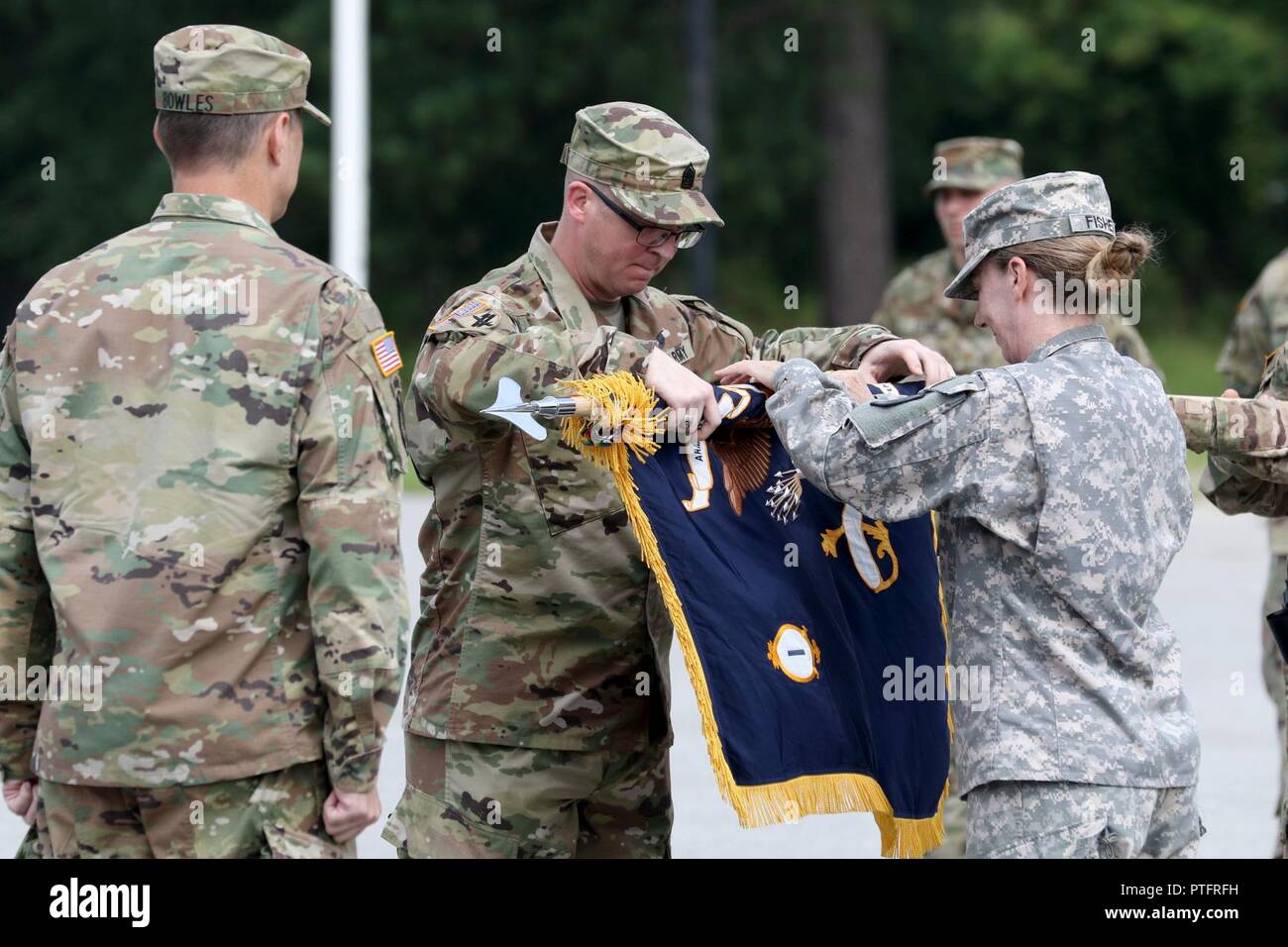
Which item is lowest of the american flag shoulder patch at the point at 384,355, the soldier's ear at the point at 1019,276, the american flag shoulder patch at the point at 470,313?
the american flag shoulder patch at the point at 384,355

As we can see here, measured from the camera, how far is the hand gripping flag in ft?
12.1

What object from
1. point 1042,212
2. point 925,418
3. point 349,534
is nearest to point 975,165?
point 1042,212

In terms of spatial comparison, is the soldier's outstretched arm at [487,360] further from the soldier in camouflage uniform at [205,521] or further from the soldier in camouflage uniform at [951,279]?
the soldier in camouflage uniform at [951,279]

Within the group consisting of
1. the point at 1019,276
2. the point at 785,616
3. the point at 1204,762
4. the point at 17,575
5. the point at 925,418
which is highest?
the point at 1019,276

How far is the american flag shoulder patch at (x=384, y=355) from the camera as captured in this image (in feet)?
11.6

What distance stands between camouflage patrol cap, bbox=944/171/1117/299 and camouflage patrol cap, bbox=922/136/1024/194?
4452 mm

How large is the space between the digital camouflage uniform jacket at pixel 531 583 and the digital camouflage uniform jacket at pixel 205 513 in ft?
1.45

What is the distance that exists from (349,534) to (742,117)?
20.9 meters

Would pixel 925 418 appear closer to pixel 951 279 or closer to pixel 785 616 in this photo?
pixel 785 616

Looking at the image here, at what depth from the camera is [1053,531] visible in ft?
10.8

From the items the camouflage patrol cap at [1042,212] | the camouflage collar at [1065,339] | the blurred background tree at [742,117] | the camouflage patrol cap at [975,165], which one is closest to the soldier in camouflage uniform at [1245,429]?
the camouflage collar at [1065,339]

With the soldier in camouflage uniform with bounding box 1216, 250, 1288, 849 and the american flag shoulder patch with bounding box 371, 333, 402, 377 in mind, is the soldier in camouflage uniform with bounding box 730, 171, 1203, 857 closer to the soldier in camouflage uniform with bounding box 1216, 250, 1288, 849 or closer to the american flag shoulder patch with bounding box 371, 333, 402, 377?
the american flag shoulder patch with bounding box 371, 333, 402, 377

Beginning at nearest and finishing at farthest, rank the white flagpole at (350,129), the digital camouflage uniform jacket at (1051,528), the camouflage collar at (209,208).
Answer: the digital camouflage uniform jacket at (1051,528), the camouflage collar at (209,208), the white flagpole at (350,129)

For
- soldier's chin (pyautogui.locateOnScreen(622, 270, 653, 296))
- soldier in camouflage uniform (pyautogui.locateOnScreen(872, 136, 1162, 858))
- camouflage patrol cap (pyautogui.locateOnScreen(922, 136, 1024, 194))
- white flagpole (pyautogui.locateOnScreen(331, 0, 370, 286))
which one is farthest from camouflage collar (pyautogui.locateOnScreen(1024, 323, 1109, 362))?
white flagpole (pyautogui.locateOnScreen(331, 0, 370, 286))
